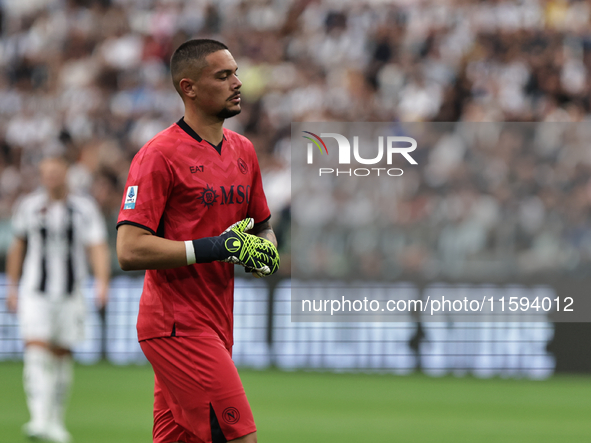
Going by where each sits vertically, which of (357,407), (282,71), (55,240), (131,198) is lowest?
(357,407)

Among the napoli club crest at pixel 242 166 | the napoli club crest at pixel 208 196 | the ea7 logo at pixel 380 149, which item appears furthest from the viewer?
the ea7 logo at pixel 380 149

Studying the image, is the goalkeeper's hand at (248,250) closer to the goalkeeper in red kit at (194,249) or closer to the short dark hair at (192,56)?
the goalkeeper in red kit at (194,249)

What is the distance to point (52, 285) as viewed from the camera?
797cm

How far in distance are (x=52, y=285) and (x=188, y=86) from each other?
4361 millimetres

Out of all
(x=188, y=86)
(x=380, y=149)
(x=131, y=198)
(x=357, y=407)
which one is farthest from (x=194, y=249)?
(x=380, y=149)

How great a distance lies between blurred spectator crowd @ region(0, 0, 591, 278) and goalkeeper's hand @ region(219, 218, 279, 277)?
25.3 feet

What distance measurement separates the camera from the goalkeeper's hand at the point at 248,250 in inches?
154

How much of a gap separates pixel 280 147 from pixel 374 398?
530cm

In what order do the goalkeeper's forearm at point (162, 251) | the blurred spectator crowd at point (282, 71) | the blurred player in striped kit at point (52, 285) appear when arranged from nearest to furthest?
the goalkeeper's forearm at point (162, 251), the blurred player in striped kit at point (52, 285), the blurred spectator crowd at point (282, 71)

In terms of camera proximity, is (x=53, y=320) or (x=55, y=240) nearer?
(x=53, y=320)

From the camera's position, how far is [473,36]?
570 inches

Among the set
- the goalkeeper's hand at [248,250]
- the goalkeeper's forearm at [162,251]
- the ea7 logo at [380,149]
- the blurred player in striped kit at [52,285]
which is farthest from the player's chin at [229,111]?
the ea7 logo at [380,149]

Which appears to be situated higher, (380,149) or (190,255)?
(380,149)

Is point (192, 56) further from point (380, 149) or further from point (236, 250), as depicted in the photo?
point (380, 149)
